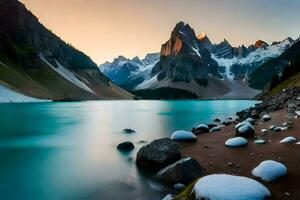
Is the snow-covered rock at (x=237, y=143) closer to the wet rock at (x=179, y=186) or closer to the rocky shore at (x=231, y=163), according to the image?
the rocky shore at (x=231, y=163)

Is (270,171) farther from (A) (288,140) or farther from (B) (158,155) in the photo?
(B) (158,155)

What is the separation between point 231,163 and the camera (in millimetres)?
25484

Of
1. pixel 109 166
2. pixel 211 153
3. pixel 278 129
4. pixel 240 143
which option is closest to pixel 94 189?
pixel 109 166

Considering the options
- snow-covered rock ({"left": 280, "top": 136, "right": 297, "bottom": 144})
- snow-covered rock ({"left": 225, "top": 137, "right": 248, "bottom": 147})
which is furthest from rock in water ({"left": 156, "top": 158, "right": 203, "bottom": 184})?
snow-covered rock ({"left": 280, "top": 136, "right": 297, "bottom": 144})

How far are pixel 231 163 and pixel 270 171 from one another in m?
4.96

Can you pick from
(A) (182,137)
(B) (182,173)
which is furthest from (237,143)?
(B) (182,173)

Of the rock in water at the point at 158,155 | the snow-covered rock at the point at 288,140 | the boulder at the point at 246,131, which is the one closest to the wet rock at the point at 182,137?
the boulder at the point at 246,131

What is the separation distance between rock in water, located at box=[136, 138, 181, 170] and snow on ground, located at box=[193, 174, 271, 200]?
38.8 feet

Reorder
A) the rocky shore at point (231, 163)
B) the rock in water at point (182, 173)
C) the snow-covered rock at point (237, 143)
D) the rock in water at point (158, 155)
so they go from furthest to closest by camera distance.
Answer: the snow-covered rock at point (237, 143), the rock in water at point (158, 155), the rock in water at point (182, 173), the rocky shore at point (231, 163)

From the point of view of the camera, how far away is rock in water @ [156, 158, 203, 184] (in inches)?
915

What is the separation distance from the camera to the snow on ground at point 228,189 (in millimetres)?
14492

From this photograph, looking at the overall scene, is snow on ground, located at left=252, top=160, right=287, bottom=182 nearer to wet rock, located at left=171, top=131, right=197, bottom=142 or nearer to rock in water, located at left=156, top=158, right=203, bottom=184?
rock in water, located at left=156, top=158, right=203, bottom=184

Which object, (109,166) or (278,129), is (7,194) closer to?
(109,166)

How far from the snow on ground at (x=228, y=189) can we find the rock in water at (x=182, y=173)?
7.12 m
